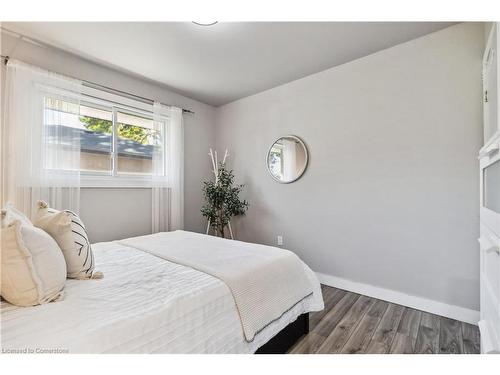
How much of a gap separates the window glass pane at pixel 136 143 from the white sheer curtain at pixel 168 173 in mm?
88

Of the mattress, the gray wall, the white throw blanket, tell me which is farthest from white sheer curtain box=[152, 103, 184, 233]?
the mattress

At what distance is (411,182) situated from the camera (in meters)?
2.24

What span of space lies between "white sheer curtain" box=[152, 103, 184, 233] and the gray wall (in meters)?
1.24

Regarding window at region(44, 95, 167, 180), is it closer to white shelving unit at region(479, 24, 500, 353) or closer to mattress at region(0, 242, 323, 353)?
mattress at region(0, 242, 323, 353)

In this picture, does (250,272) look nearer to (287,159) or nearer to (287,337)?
(287,337)

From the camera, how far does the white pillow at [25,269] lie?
0.95 m

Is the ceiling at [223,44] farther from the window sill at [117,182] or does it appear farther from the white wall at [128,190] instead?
the window sill at [117,182]

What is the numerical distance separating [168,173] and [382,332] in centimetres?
284

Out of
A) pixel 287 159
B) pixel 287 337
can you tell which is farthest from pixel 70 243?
pixel 287 159

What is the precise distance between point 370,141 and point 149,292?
93.9 inches

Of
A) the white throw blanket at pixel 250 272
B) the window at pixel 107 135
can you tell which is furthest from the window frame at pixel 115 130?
the white throw blanket at pixel 250 272

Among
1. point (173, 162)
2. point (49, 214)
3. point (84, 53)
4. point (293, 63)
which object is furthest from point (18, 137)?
point (293, 63)

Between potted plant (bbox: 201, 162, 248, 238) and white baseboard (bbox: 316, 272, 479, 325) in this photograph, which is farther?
potted plant (bbox: 201, 162, 248, 238)

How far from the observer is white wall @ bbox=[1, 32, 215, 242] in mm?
2318
